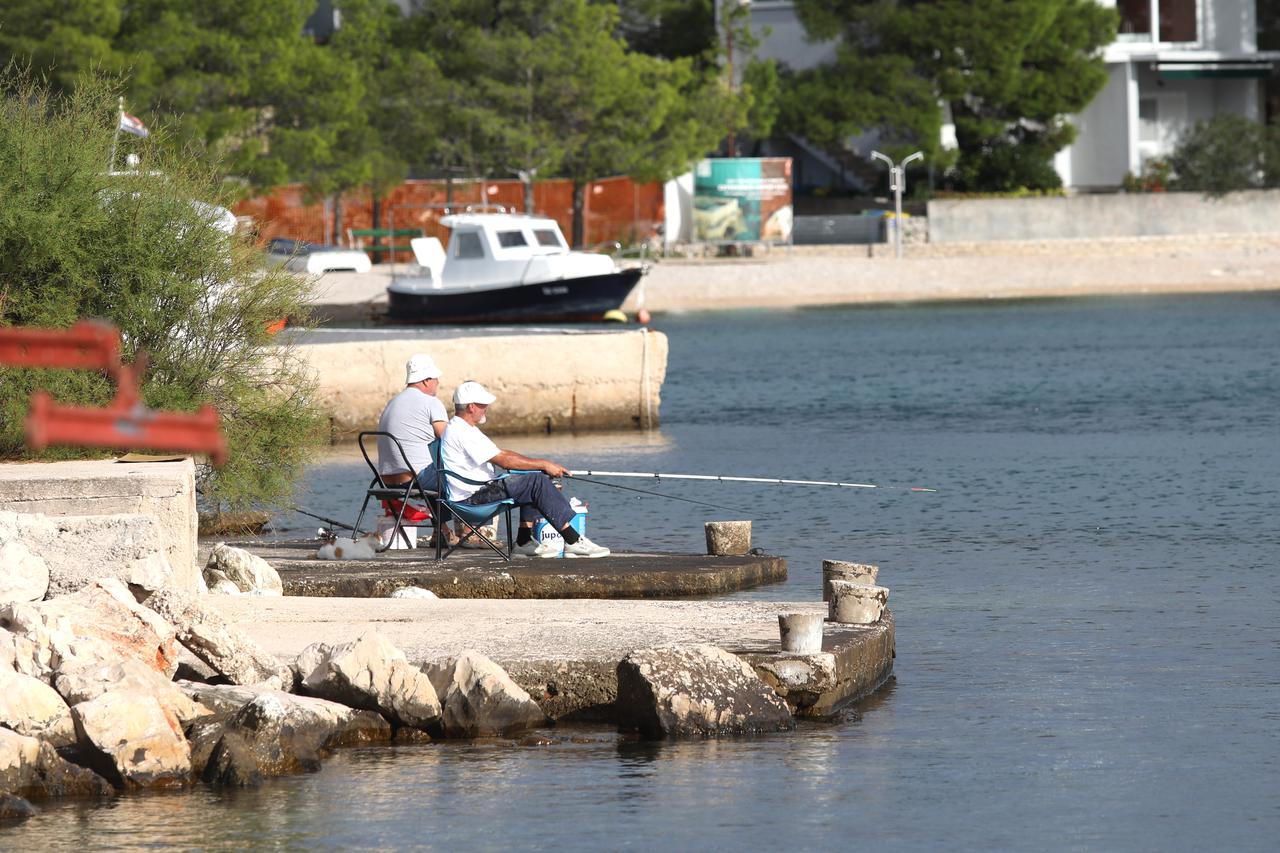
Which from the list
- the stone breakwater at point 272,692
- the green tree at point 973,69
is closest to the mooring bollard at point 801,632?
the stone breakwater at point 272,692

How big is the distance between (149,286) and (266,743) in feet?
17.9

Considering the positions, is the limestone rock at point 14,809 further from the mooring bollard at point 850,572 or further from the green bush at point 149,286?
the mooring bollard at point 850,572

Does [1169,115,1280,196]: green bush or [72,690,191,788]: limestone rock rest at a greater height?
[1169,115,1280,196]: green bush

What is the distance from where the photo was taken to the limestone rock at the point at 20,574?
10.4 metres

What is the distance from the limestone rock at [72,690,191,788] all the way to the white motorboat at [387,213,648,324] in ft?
131

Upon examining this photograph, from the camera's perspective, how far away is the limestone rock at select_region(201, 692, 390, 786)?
935 cm

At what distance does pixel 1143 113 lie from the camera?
A: 236ft

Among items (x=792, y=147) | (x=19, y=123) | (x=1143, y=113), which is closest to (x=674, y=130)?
(x=792, y=147)

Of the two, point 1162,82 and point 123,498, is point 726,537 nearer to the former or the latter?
point 123,498

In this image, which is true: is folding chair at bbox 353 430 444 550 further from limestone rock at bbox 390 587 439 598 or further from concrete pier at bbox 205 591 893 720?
concrete pier at bbox 205 591 893 720

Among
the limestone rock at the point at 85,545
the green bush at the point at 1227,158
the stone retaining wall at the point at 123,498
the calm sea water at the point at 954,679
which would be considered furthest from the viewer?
the green bush at the point at 1227,158

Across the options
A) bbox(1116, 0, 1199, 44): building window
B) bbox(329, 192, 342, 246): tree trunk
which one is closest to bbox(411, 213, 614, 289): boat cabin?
bbox(329, 192, 342, 246): tree trunk

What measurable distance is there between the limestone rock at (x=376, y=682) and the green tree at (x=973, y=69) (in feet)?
174

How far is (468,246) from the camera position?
50.6 meters
